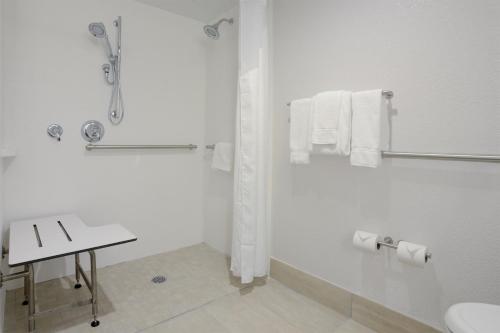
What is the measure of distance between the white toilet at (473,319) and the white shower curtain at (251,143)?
4.13ft

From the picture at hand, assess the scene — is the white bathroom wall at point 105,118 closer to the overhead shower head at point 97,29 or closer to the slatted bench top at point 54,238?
the overhead shower head at point 97,29

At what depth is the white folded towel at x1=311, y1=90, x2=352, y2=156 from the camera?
5.17 feet

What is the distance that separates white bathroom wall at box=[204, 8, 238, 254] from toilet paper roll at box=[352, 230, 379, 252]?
1278mm

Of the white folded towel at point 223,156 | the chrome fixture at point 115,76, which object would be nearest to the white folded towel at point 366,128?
the white folded towel at point 223,156

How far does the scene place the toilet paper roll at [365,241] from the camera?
154 centimetres

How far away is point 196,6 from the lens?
248cm

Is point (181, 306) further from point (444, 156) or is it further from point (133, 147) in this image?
point (444, 156)

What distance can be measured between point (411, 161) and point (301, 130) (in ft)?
2.13

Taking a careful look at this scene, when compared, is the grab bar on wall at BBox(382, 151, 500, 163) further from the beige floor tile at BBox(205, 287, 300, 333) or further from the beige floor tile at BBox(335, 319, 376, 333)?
the beige floor tile at BBox(205, 287, 300, 333)

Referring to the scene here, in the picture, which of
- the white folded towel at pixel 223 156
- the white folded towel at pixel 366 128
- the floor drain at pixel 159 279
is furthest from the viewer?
the white folded towel at pixel 223 156

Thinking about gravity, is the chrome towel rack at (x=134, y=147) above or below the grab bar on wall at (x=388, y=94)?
below

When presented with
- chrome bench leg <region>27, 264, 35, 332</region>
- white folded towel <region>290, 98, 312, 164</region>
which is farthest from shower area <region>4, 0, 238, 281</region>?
white folded towel <region>290, 98, 312, 164</region>

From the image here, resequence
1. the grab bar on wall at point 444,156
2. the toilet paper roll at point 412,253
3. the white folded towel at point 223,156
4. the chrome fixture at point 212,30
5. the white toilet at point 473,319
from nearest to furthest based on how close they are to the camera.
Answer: the white toilet at point 473,319, the grab bar on wall at point 444,156, the toilet paper roll at point 412,253, the chrome fixture at point 212,30, the white folded towel at point 223,156

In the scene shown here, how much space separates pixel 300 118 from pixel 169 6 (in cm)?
165
